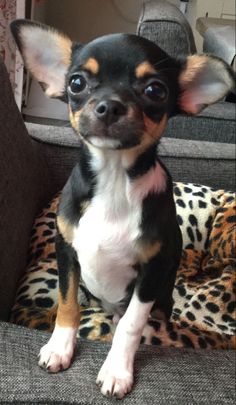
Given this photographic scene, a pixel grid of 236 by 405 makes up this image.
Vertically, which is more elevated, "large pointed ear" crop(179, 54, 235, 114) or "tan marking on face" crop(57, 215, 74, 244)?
"large pointed ear" crop(179, 54, 235, 114)

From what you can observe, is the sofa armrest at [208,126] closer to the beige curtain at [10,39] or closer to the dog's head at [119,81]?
the beige curtain at [10,39]

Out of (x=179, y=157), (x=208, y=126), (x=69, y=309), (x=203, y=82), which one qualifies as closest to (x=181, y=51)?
(x=208, y=126)

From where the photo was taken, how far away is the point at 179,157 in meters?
1.81

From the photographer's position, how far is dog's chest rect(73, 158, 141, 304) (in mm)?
956

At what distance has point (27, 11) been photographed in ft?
8.96

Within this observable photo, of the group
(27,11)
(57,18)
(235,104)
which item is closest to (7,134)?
(235,104)

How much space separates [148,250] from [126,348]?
0.65ft

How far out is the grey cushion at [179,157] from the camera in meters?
1.72

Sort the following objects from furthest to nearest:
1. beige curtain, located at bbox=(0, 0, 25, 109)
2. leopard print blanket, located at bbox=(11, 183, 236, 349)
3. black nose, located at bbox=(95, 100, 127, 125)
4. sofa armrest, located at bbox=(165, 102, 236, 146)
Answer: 1. sofa armrest, located at bbox=(165, 102, 236, 146)
2. beige curtain, located at bbox=(0, 0, 25, 109)
3. leopard print blanket, located at bbox=(11, 183, 236, 349)
4. black nose, located at bbox=(95, 100, 127, 125)

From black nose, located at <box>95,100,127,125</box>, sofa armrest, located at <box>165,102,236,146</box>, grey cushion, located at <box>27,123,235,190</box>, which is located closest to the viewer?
black nose, located at <box>95,100,127,125</box>

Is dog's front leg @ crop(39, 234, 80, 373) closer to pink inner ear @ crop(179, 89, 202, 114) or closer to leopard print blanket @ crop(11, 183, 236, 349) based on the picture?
leopard print blanket @ crop(11, 183, 236, 349)

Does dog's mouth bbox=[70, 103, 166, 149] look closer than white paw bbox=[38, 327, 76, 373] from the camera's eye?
Yes

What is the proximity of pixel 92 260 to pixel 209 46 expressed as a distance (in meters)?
1.81

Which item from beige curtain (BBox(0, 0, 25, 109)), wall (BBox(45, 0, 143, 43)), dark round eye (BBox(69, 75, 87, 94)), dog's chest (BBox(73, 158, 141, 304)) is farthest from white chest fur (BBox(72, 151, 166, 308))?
wall (BBox(45, 0, 143, 43))
